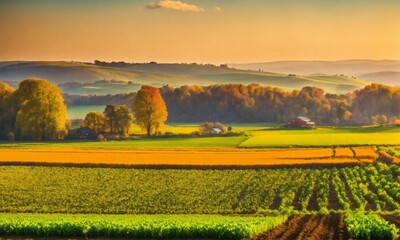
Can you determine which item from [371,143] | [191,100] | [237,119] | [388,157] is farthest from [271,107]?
[388,157]

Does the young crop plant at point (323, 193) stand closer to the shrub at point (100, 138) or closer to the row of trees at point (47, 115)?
the shrub at point (100, 138)

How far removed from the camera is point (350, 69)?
170 m

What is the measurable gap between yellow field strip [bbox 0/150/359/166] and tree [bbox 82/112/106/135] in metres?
14.3

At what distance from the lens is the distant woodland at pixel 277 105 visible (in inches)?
3529

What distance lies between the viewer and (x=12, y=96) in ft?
239

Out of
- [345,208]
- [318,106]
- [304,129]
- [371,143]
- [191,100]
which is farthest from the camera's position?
[191,100]

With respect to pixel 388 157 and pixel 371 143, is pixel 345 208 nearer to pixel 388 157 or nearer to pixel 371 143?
pixel 388 157

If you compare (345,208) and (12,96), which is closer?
(345,208)

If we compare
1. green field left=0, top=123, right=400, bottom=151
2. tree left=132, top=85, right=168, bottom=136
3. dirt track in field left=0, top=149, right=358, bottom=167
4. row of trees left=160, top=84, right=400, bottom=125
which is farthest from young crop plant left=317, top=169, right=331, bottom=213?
row of trees left=160, top=84, right=400, bottom=125

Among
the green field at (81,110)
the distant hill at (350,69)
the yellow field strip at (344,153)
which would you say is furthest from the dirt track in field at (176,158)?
the distant hill at (350,69)

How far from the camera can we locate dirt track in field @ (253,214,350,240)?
75.4 ft

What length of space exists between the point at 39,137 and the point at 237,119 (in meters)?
31.9

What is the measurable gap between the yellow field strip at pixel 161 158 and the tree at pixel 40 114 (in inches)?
487

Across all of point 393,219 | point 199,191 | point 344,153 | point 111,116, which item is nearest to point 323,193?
point 199,191
